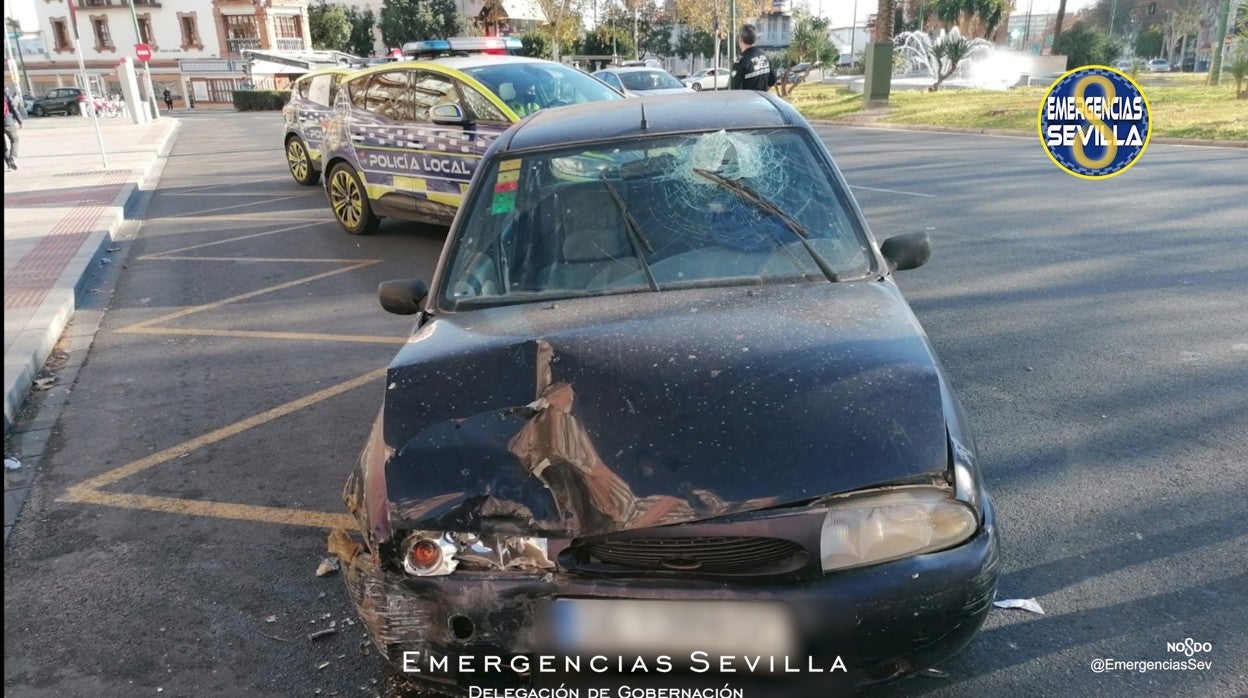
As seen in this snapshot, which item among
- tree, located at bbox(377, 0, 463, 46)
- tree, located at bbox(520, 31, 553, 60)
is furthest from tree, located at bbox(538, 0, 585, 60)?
tree, located at bbox(377, 0, 463, 46)

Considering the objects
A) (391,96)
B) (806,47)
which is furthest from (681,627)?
(806,47)

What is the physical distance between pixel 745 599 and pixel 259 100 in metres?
57.1

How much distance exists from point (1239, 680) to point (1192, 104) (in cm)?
2106

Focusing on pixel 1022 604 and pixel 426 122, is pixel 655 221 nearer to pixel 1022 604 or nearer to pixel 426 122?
pixel 1022 604

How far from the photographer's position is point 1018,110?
794 inches

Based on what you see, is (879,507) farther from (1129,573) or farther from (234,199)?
(234,199)

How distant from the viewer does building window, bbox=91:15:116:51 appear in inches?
2579

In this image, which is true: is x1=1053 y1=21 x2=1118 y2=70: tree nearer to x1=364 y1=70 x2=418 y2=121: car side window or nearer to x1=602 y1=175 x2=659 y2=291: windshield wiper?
x1=364 y1=70 x2=418 y2=121: car side window

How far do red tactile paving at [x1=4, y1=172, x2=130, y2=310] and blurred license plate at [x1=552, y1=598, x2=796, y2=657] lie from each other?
718 centimetres

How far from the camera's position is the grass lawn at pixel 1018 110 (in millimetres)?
15703

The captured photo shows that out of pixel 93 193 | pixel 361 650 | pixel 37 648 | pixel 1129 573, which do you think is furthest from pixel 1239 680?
pixel 93 193

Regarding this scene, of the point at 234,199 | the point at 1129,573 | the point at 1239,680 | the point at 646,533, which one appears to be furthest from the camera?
the point at 234,199

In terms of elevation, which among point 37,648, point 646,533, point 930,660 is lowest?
point 37,648

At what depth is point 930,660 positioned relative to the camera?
2176 millimetres
